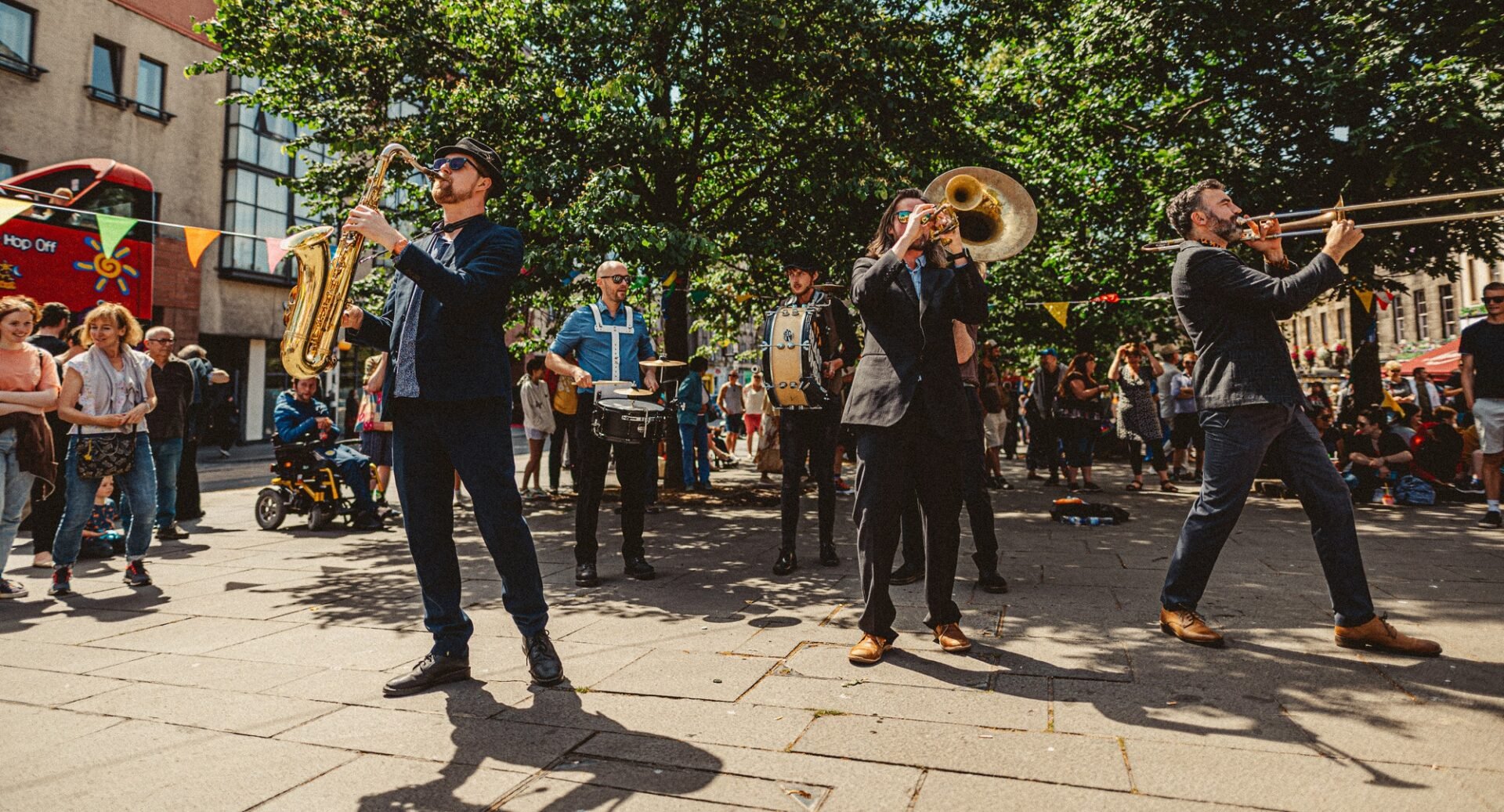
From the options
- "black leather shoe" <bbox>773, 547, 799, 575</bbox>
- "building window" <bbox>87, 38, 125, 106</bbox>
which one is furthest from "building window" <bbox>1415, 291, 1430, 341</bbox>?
"building window" <bbox>87, 38, 125, 106</bbox>

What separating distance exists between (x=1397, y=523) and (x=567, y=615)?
7.78 metres

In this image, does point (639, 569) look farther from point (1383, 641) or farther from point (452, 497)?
point (1383, 641)

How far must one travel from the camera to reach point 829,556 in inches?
241

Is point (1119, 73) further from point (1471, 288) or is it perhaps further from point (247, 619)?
point (1471, 288)

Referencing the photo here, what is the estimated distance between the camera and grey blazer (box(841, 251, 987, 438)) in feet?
12.4

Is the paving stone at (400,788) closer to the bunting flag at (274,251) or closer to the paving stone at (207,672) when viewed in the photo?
the paving stone at (207,672)

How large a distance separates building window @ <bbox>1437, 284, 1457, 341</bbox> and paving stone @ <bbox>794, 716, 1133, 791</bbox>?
38441 millimetres

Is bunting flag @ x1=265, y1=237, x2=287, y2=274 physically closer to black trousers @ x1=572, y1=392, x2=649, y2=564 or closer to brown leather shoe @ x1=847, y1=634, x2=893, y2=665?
black trousers @ x1=572, y1=392, x2=649, y2=564

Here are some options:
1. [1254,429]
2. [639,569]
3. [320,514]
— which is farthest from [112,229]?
[1254,429]

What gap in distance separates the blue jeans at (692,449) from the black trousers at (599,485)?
A: 21.2ft

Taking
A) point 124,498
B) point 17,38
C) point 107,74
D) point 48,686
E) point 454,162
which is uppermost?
point 107,74

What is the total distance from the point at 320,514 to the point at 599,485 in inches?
176

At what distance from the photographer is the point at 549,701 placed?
323 cm

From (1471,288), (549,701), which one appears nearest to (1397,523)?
(549,701)
